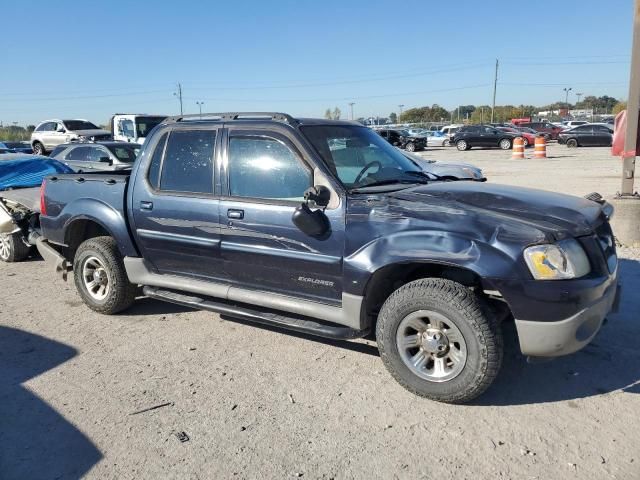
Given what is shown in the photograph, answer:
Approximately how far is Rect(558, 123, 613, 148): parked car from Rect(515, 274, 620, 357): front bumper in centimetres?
3305

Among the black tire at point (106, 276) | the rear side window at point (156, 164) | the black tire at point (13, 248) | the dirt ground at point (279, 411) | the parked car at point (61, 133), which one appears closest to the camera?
the dirt ground at point (279, 411)

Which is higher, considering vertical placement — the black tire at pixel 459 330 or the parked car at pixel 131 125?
the parked car at pixel 131 125

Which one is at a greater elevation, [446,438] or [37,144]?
[37,144]

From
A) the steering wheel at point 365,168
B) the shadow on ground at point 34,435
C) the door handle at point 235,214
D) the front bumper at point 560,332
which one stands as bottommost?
the shadow on ground at point 34,435

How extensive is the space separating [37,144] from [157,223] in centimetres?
2548

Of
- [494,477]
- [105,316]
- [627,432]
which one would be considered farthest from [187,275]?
[627,432]

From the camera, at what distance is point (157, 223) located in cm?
470

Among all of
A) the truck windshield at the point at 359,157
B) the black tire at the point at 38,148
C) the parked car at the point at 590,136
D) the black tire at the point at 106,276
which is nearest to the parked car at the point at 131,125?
the black tire at the point at 38,148

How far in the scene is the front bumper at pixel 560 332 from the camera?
10.3 ft

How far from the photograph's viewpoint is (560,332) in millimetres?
3148

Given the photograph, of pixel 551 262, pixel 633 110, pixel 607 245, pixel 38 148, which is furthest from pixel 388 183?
pixel 38 148

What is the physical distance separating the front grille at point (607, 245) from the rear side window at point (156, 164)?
354cm

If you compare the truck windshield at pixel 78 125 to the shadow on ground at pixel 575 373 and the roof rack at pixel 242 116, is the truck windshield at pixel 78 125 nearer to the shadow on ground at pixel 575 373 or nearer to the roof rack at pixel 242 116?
the roof rack at pixel 242 116

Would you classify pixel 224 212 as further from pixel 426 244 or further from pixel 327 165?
pixel 426 244
